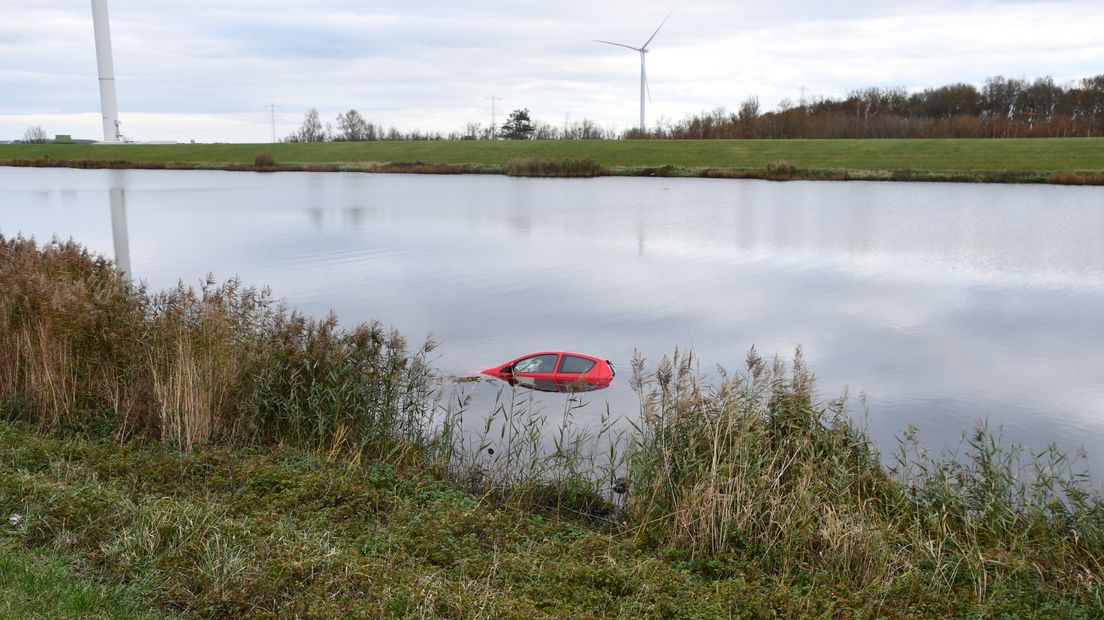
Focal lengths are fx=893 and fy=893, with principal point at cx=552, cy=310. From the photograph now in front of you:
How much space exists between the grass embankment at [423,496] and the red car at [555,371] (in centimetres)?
220

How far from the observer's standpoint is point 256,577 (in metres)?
6.09

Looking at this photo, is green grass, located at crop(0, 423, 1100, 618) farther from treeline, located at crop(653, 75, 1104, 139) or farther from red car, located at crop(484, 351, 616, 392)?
treeline, located at crop(653, 75, 1104, 139)

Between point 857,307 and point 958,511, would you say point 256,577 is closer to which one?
point 958,511

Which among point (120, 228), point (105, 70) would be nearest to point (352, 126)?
point (105, 70)

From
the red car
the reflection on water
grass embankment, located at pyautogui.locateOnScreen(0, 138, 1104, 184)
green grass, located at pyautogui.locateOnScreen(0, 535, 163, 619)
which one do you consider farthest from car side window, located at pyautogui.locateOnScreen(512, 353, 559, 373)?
grass embankment, located at pyautogui.locateOnScreen(0, 138, 1104, 184)

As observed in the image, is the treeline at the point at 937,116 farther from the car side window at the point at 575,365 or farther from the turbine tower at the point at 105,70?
Answer: the car side window at the point at 575,365

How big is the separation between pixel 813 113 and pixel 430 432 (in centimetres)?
11740

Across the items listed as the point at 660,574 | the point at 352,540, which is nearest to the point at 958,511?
the point at 660,574

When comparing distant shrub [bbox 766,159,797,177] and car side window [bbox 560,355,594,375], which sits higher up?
distant shrub [bbox 766,159,797,177]

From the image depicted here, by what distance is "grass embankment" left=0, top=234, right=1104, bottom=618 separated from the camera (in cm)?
635

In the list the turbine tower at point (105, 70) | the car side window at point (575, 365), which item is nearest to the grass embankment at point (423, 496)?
the car side window at point (575, 365)

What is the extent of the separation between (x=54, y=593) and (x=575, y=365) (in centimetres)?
966

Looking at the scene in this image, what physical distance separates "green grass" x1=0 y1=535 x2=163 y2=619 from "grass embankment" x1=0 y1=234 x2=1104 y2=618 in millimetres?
211

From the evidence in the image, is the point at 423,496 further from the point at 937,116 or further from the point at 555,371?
the point at 937,116
